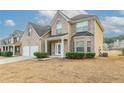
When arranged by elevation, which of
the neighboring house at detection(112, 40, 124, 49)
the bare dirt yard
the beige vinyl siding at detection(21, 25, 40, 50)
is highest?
the beige vinyl siding at detection(21, 25, 40, 50)

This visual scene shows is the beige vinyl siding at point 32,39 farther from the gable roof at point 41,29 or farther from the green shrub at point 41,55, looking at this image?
the green shrub at point 41,55

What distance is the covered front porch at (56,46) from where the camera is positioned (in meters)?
10.7

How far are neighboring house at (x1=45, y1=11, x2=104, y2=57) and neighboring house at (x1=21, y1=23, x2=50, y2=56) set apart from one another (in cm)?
38

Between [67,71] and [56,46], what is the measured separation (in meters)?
3.65

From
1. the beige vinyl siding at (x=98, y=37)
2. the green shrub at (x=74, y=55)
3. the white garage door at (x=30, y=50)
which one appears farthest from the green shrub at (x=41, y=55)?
the beige vinyl siding at (x=98, y=37)

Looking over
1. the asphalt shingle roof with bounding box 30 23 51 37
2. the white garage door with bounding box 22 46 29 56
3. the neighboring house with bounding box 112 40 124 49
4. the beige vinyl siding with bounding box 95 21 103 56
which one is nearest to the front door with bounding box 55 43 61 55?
the asphalt shingle roof with bounding box 30 23 51 37

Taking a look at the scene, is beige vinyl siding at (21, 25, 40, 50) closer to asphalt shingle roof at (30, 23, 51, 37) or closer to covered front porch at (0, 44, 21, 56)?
asphalt shingle roof at (30, 23, 51, 37)

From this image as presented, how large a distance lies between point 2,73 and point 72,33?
5.75 meters

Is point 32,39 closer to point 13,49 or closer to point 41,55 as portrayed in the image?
point 41,55

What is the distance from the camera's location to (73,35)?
11.4m

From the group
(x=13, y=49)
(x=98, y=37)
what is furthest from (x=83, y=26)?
(x=13, y=49)

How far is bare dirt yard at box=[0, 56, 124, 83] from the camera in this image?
709 centimetres
